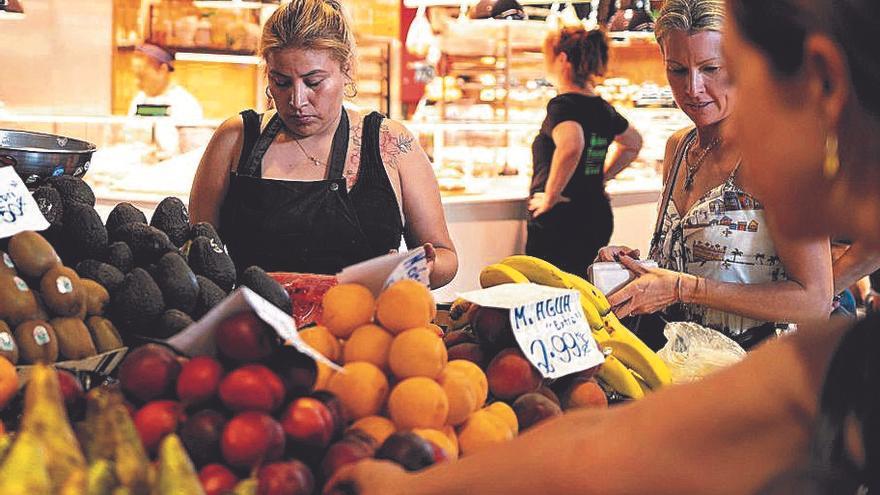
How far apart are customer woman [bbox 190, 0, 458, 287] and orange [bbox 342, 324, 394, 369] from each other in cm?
125

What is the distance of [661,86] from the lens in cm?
964

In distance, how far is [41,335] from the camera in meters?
1.80

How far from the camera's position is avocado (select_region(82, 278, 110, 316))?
193cm

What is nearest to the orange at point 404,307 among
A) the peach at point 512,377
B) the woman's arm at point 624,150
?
the peach at point 512,377

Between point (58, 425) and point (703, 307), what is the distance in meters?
1.81

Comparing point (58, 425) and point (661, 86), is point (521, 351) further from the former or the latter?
point (661, 86)

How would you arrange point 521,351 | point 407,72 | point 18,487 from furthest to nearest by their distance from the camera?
point 407,72 → point 521,351 → point 18,487

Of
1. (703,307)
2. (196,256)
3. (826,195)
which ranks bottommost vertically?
(703,307)

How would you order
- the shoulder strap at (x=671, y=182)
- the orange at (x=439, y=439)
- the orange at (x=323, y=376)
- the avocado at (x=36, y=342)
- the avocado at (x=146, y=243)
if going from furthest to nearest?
the shoulder strap at (x=671, y=182) < the avocado at (x=146, y=243) < the avocado at (x=36, y=342) < the orange at (x=323, y=376) < the orange at (x=439, y=439)

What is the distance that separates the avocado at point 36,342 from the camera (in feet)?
5.85

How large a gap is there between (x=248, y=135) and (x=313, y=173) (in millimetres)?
225

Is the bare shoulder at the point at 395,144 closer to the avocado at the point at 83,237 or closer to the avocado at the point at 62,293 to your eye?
the avocado at the point at 83,237

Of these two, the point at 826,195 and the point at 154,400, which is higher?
the point at 826,195

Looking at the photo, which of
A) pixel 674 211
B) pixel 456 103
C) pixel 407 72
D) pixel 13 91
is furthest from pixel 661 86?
pixel 674 211
